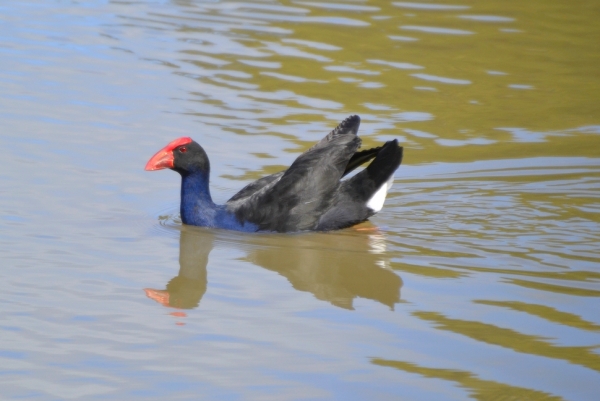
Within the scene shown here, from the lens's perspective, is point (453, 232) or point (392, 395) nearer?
point (392, 395)

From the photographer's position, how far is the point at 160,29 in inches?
574

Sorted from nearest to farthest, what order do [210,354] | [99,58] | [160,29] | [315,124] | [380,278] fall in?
[210,354], [380,278], [315,124], [99,58], [160,29]

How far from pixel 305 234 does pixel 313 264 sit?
88cm

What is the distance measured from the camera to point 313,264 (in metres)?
7.65

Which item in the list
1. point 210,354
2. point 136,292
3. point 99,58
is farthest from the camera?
point 99,58

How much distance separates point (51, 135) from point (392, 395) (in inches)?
240

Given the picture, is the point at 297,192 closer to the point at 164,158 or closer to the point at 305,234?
the point at 305,234

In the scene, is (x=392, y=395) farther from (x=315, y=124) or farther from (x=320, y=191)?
(x=315, y=124)

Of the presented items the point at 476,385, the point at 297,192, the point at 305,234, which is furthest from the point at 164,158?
the point at 476,385

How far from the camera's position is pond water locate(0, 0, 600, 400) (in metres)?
5.63

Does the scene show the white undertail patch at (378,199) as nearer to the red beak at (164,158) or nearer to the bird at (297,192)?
the bird at (297,192)

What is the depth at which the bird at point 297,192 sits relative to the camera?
27.6 ft

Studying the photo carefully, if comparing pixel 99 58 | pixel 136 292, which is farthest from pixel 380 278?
pixel 99 58

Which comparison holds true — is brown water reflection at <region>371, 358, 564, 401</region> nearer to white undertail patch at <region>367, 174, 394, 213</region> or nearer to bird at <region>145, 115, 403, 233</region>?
bird at <region>145, 115, 403, 233</region>
